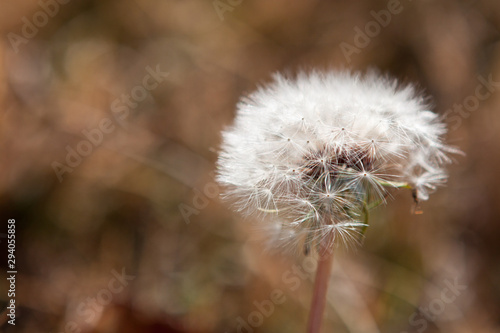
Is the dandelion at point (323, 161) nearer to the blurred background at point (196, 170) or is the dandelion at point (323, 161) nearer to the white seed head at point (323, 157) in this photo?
the white seed head at point (323, 157)

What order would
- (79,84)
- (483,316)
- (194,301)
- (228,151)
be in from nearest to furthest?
(228,151)
(194,301)
(483,316)
(79,84)

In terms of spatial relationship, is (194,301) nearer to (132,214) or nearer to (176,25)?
(132,214)

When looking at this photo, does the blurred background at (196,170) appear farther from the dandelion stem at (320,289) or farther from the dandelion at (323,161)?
the dandelion at (323,161)

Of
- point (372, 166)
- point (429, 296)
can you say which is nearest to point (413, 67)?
point (429, 296)

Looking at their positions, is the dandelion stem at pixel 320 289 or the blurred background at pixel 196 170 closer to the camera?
the dandelion stem at pixel 320 289

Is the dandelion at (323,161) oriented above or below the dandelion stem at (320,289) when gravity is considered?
above

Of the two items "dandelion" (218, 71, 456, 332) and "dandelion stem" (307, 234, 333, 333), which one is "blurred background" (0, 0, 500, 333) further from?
"dandelion" (218, 71, 456, 332)

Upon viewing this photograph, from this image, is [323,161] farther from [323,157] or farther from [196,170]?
[196,170]

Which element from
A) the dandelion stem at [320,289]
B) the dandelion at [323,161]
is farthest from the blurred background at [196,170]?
the dandelion at [323,161]
